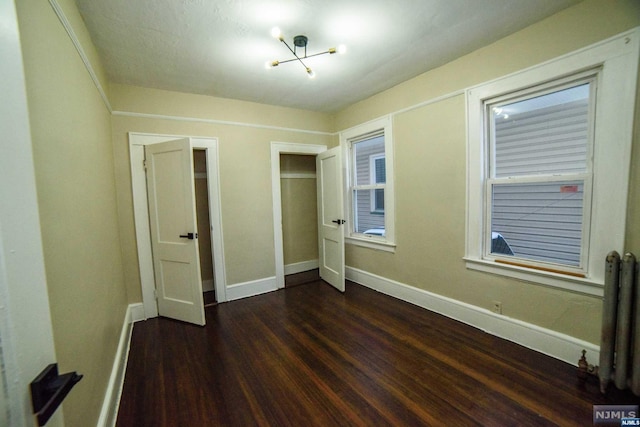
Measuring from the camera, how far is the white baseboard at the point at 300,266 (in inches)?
178

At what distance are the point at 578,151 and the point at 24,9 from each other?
3.22 meters

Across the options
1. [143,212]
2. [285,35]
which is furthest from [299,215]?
[285,35]

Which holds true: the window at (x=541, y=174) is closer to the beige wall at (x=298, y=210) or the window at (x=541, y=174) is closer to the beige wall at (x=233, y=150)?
the beige wall at (x=233, y=150)

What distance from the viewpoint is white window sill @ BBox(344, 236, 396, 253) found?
333 cm

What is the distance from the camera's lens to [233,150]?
3.37m

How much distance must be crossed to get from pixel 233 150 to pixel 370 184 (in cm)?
194

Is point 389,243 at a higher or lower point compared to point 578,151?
lower

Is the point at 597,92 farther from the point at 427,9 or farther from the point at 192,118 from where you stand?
the point at 192,118

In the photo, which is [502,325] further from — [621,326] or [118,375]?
[118,375]

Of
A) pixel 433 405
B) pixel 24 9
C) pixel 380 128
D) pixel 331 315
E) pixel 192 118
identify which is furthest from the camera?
pixel 380 128

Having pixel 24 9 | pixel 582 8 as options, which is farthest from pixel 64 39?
pixel 582 8

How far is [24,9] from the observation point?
94 centimetres

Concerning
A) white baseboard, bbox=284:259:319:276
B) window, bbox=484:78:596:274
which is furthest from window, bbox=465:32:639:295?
white baseboard, bbox=284:259:319:276

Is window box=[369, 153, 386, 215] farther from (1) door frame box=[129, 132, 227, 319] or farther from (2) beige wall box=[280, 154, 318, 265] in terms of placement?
(1) door frame box=[129, 132, 227, 319]
